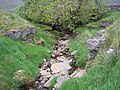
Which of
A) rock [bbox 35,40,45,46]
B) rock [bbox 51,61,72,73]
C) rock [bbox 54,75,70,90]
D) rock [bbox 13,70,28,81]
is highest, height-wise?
rock [bbox 54,75,70,90]

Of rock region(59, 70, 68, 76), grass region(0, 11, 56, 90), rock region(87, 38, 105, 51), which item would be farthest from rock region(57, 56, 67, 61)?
rock region(87, 38, 105, 51)

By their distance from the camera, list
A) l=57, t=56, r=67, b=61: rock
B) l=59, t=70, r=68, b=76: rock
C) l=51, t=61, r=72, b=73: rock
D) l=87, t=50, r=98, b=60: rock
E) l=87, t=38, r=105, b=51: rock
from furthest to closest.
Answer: l=57, t=56, r=67, b=61: rock, l=51, t=61, r=72, b=73: rock, l=59, t=70, r=68, b=76: rock, l=87, t=50, r=98, b=60: rock, l=87, t=38, r=105, b=51: rock

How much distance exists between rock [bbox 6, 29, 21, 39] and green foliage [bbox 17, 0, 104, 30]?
32.1ft

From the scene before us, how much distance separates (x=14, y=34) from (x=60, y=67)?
519cm

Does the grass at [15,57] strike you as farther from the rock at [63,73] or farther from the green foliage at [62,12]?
the green foliage at [62,12]

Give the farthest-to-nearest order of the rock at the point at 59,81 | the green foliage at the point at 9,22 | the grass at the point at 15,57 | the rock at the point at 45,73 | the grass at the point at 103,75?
1. the green foliage at the point at 9,22
2. the rock at the point at 45,73
3. the grass at the point at 15,57
4. the rock at the point at 59,81
5. the grass at the point at 103,75

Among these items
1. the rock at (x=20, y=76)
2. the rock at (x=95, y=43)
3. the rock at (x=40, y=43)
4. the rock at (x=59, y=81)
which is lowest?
the rock at (x=40, y=43)

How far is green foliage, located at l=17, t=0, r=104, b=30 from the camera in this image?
103 ft

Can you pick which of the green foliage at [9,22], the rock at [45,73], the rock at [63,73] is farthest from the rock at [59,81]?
the green foliage at [9,22]

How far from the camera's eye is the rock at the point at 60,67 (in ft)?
56.8

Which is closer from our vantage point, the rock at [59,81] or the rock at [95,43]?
the rock at [59,81]

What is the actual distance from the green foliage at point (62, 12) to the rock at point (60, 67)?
1318cm

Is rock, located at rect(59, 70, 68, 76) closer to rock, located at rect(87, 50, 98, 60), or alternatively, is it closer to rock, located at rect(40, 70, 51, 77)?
rock, located at rect(40, 70, 51, 77)

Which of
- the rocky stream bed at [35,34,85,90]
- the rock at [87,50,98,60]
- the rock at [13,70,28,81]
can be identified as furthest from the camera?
the rock at [13,70,28,81]
